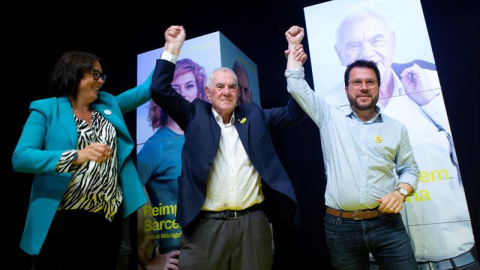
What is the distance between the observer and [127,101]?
2.06m

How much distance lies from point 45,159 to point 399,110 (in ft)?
6.74

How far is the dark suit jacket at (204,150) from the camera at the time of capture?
1.67m

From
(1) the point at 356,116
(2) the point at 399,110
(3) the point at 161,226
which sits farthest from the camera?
(3) the point at 161,226

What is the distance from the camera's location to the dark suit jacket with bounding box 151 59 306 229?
1668mm

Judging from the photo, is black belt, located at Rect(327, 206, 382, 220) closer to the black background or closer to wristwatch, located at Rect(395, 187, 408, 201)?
wristwatch, located at Rect(395, 187, 408, 201)

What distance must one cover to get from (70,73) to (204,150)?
776mm

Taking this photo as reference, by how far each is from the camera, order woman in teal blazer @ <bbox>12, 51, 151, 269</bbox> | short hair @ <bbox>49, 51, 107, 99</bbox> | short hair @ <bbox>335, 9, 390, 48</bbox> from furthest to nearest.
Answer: short hair @ <bbox>335, 9, 390, 48</bbox>
short hair @ <bbox>49, 51, 107, 99</bbox>
woman in teal blazer @ <bbox>12, 51, 151, 269</bbox>

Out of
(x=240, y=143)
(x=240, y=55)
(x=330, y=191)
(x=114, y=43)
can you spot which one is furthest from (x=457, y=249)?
(x=114, y=43)

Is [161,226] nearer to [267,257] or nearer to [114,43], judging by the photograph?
[267,257]

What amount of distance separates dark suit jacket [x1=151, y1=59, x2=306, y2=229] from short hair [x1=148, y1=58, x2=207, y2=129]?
2.46 feet

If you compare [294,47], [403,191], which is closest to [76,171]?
[294,47]

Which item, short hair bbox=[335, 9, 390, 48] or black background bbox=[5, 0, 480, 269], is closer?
short hair bbox=[335, 9, 390, 48]

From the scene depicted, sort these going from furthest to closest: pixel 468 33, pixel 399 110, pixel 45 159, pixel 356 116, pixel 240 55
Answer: pixel 240 55
pixel 468 33
pixel 399 110
pixel 356 116
pixel 45 159

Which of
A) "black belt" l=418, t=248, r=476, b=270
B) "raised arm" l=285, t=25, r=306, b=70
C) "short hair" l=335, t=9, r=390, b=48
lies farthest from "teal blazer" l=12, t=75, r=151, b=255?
"black belt" l=418, t=248, r=476, b=270
